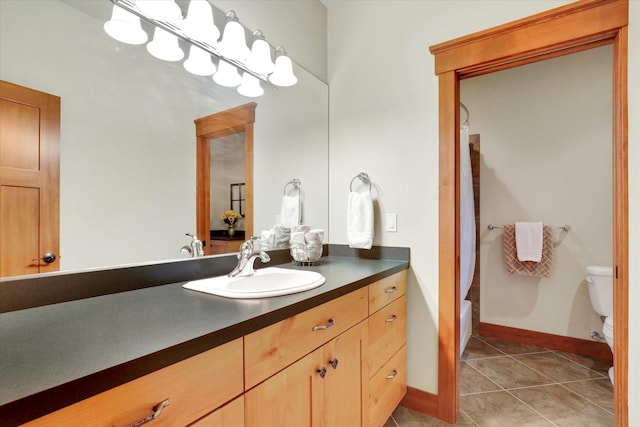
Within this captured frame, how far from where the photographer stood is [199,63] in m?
1.44

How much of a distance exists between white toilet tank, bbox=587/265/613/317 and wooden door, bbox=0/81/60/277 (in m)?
3.15

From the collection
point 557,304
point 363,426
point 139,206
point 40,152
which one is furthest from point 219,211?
point 557,304

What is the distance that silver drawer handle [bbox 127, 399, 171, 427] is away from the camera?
0.58 m

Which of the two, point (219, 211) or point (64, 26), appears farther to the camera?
point (219, 211)

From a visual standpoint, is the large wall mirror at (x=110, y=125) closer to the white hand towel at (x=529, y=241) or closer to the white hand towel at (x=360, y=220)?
the white hand towel at (x=360, y=220)

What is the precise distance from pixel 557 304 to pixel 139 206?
3.13m

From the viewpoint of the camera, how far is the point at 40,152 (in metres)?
0.97

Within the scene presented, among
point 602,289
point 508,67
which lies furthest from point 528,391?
point 508,67

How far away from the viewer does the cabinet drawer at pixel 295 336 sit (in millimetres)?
828

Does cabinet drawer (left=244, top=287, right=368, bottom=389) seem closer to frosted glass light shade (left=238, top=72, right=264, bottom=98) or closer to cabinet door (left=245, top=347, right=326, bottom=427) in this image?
cabinet door (left=245, top=347, right=326, bottom=427)

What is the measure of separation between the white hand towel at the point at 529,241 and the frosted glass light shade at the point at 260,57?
2405 millimetres

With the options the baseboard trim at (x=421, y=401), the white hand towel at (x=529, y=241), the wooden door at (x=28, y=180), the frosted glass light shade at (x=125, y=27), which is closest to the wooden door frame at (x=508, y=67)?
the baseboard trim at (x=421, y=401)

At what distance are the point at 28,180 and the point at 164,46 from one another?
2.40 feet

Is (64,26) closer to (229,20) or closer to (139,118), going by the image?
(139,118)
